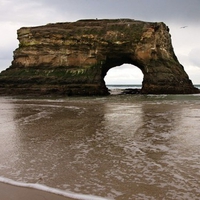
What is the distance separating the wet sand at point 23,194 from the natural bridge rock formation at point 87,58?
31861 mm

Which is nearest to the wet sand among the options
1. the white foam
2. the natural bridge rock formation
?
the white foam

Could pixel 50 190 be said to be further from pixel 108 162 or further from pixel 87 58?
pixel 87 58

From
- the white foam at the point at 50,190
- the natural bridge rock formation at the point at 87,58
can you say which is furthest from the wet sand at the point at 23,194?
the natural bridge rock formation at the point at 87,58

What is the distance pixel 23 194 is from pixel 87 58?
35.6 metres

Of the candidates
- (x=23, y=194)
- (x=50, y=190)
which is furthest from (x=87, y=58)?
(x=23, y=194)

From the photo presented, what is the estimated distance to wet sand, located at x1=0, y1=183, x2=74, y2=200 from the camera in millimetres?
3289

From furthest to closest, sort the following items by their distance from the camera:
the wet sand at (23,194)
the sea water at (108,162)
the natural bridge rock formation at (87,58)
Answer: the natural bridge rock formation at (87,58), the sea water at (108,162), the wet sand at (23,194)

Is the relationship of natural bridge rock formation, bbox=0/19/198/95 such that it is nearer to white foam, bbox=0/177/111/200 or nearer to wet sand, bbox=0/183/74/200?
white foam, bbox=0/177/111/200

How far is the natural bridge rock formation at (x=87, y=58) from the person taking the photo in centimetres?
3656

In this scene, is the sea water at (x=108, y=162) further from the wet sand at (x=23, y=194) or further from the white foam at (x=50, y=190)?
the wet sand at (x=23, y=194)

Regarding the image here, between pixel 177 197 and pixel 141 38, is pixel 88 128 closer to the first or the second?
pixel 177 197

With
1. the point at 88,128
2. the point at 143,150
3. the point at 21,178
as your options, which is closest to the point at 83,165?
the point at 21,178

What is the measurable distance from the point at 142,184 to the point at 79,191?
2.71 feet

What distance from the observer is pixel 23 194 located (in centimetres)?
339
